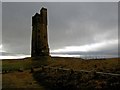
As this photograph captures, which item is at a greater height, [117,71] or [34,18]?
[34,18]

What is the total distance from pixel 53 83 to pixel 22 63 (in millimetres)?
15208

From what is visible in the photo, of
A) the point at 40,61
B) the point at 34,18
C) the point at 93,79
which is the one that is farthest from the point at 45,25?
the point at 93,79

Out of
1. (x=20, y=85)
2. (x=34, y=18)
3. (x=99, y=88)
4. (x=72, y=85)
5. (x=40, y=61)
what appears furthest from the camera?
(x=34, y=18)

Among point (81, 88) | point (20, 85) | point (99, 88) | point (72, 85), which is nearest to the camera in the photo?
point (99, 88)

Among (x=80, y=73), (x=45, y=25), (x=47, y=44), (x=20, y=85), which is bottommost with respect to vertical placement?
(x=20, y=85)

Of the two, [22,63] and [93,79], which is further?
[22,63]

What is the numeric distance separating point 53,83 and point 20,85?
3.06 metres

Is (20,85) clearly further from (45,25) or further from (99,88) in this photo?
(45,25)

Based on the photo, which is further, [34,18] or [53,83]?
[34,18]

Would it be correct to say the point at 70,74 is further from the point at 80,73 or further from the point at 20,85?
the point at 20,85

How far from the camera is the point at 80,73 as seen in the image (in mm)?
14938

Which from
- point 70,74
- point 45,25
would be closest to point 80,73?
point 70,74

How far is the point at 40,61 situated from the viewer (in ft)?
95.3

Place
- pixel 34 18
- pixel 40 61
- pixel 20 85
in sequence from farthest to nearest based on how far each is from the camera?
pixel 34 18 → pixel 40 61 → pixel 20 85
